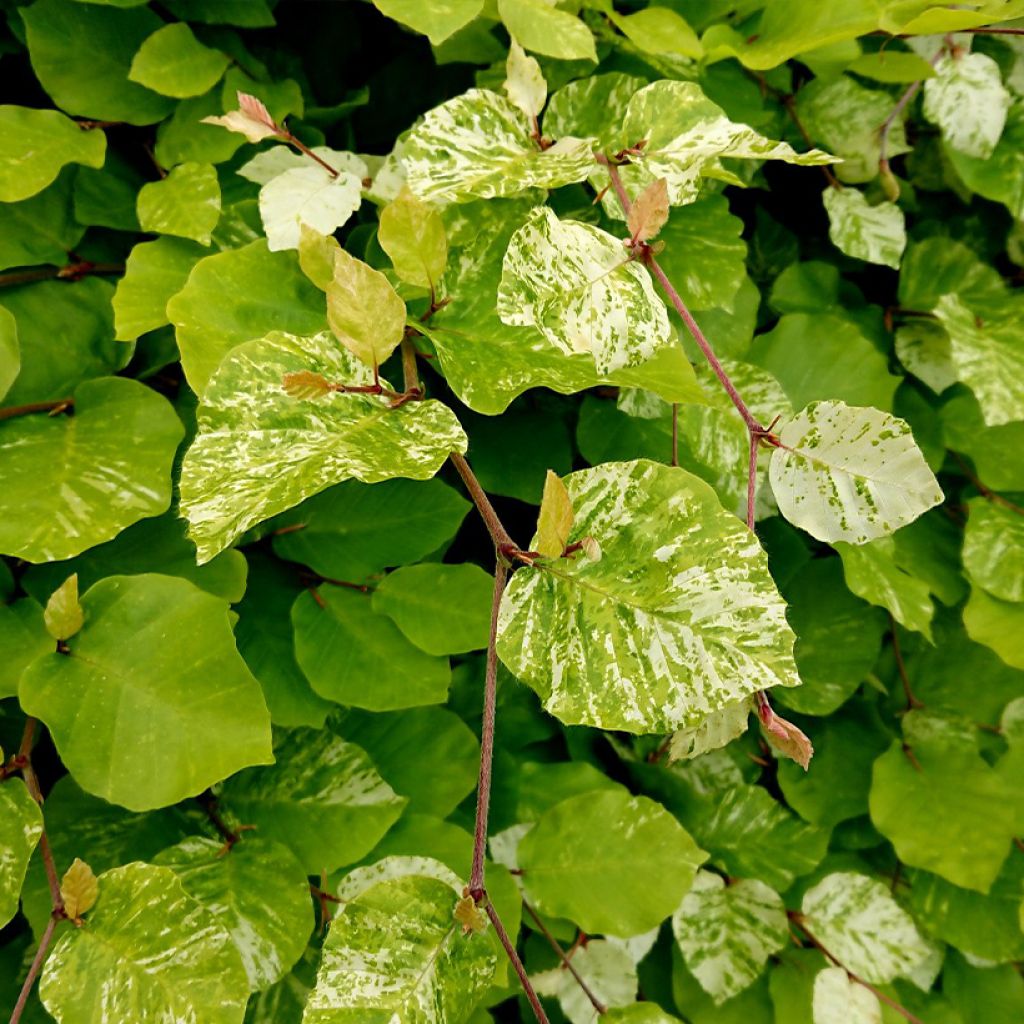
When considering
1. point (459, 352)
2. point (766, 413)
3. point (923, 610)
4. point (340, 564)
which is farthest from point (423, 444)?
point (923, 610)

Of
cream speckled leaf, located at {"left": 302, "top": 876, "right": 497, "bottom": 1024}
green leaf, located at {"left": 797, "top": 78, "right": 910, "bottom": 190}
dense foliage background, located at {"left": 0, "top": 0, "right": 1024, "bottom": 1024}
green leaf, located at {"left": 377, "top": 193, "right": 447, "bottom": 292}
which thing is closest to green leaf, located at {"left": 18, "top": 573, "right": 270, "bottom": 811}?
dense foliage background, located at {"left": 0, "top": 0, "right": 1024, "bottom": 1024}

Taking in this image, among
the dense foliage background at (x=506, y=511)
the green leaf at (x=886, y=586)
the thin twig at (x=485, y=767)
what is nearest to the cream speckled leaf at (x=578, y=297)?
the dense foliage background at (x=506, y=511)

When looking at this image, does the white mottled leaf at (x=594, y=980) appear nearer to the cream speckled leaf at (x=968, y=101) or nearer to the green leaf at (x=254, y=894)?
the green leaf at (x=254, y=894)

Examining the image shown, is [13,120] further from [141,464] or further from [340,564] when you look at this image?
[340,564]

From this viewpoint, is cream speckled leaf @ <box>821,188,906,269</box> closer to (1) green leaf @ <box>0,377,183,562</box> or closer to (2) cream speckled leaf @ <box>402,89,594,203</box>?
(2) cream speckled leaf @ <box>402,89,594,203</box>

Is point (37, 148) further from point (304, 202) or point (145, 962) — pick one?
point (145, 962)

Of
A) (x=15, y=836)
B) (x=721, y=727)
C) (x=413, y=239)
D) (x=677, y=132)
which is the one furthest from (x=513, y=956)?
(x=677, y=132)
